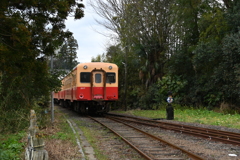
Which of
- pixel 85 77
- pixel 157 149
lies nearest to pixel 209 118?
pixel 85 77

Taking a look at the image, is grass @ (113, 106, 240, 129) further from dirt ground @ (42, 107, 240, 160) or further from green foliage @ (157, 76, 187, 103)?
dirt ground @ (42, 107, 240, 160)

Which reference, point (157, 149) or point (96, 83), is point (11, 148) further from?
point (96, 83)

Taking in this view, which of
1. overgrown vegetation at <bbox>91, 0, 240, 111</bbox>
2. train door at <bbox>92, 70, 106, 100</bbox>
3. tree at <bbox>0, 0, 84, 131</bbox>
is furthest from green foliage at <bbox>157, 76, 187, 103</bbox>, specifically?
tree at <bbox>0, 0, 84, 131</bbox>

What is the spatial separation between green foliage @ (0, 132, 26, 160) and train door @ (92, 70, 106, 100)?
942 centimetres

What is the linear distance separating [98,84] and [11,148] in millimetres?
11583

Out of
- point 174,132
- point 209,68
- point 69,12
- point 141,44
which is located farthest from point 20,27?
point 141,44

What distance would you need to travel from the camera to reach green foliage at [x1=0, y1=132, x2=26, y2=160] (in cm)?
624

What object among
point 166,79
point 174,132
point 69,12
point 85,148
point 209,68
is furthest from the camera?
point 166,79

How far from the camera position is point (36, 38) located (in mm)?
10055

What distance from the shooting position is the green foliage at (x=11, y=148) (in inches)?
246

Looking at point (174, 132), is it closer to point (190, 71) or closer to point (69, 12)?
point (69, 12)

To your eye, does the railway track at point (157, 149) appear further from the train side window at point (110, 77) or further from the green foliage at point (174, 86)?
the green foliage at point (174, 86)

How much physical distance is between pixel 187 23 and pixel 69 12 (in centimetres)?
1545

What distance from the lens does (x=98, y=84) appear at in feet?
61.4
